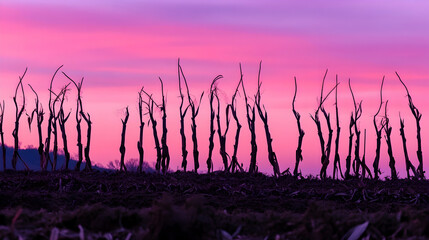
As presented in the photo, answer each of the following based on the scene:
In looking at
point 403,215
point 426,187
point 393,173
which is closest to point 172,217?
point 403,215

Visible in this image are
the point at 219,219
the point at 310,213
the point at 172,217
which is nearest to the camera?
the point at 172,217

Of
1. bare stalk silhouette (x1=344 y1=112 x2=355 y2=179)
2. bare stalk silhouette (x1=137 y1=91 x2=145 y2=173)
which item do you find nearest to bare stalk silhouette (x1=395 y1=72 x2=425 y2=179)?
bare stalk silhouette (x1=344 y1=112 x2=355 y2=179)

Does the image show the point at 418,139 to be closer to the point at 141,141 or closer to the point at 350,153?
the point at 350,153

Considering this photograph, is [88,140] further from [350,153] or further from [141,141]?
[350,153]

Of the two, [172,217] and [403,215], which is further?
[403,215]

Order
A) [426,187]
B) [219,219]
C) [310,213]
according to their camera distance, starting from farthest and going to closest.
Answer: [426,187]
[219,219]
[310,213]

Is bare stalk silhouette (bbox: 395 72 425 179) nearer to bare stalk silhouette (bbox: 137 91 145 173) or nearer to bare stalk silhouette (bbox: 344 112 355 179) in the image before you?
bare stalk silhouette (bbox: 344 112 355 179)

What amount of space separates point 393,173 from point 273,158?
3.70 meters

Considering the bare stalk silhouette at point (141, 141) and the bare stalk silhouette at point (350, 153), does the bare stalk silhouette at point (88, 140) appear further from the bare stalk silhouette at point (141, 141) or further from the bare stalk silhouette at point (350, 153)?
the bare stalk silhouette at point (350, 153)

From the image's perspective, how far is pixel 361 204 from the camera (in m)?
12.5

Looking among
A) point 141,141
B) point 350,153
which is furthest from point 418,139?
point 141,141

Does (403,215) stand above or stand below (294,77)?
below

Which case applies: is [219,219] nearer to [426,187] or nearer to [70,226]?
[70,226]

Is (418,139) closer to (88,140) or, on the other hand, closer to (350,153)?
(350,153)
